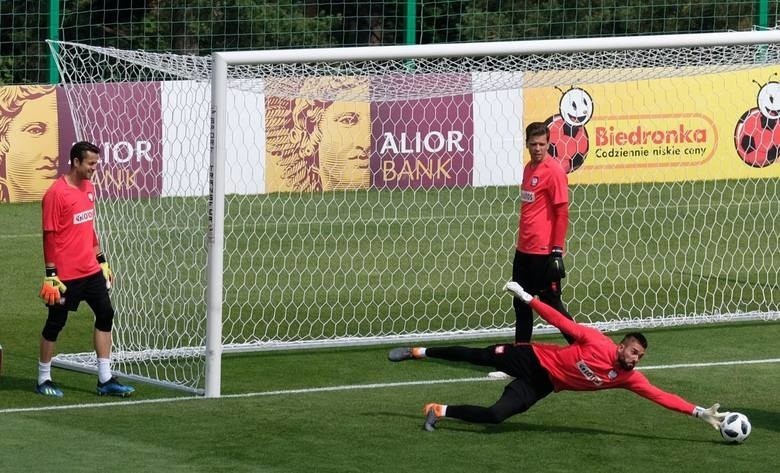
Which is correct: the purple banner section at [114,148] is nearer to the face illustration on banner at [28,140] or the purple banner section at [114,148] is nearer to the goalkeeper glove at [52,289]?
the goalkeeper glove at [52,289]

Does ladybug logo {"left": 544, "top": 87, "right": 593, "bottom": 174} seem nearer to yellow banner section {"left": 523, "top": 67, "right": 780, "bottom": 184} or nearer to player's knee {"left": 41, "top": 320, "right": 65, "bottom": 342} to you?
yellow banner section {"left": 523, "top": 67, "right": 780, "bottom": 184}

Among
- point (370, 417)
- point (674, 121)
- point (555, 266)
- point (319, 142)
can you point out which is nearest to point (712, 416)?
point (555, 266)

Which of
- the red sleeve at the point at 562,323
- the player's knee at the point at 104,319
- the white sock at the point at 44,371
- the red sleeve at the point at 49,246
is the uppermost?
the red sleeve at the point at 49,246

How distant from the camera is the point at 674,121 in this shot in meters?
24.3

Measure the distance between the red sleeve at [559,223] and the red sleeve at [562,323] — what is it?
1.71 metres

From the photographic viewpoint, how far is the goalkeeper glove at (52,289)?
10.8m

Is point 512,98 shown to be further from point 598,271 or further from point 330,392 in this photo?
point 330,392

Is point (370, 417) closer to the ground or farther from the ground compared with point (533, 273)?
closer to the ground

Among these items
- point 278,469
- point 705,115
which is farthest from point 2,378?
point 705,115

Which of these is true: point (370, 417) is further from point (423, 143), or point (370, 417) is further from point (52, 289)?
point (423, 143)

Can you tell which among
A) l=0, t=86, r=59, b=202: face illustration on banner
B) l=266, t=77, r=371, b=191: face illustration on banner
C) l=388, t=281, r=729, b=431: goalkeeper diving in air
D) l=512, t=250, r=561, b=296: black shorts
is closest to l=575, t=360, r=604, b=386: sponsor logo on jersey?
l=388, t=281, r=729, b=431: goalkeeper diving in air

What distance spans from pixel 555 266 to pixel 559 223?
36 centimetres

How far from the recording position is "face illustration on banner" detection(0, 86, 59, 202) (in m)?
22.5

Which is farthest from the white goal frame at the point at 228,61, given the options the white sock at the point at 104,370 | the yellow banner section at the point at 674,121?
the yellow banner section at the point at 674,121
